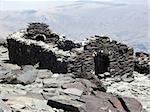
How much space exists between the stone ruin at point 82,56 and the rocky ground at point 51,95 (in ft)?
21.8

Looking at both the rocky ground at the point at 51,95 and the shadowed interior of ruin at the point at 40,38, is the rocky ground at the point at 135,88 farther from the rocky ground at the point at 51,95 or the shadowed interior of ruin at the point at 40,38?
the shadowed interior of ruin at the point at 40,38

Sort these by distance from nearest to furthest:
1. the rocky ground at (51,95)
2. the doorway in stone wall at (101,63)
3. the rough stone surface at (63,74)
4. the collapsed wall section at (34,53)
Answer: the rocky ground at (51,95)
the rough stone surface at (63,74)
the collapsed wall section at (34,53)
the doorway in stone wall at (101,63)

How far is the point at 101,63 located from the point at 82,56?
216cm

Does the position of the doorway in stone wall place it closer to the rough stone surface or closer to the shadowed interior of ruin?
the rough stone surface

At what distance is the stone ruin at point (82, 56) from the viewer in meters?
24.8

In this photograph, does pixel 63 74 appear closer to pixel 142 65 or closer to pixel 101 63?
pixel 101 63

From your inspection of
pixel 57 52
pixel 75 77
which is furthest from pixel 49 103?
pixel 57 52

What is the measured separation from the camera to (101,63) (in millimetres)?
26922

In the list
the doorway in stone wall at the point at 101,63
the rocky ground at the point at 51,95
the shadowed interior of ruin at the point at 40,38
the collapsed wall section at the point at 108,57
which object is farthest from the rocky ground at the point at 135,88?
the shadowed interior of ruin at the point at 40,38

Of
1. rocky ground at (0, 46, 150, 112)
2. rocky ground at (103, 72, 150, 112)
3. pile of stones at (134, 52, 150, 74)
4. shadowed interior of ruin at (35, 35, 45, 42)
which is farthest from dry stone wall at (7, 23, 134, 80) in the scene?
rocky ground at (0, 46, 150, 112)

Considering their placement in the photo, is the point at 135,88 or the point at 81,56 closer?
the point at 135,88

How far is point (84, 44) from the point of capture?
2620 cm

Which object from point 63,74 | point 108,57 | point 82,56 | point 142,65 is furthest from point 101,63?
point 63,74

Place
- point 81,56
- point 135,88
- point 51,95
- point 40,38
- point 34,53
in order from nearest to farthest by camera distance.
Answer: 1. point 51,95
2. point 135,88
3. point 81,56
4. point 34,53
5. point 40,38
